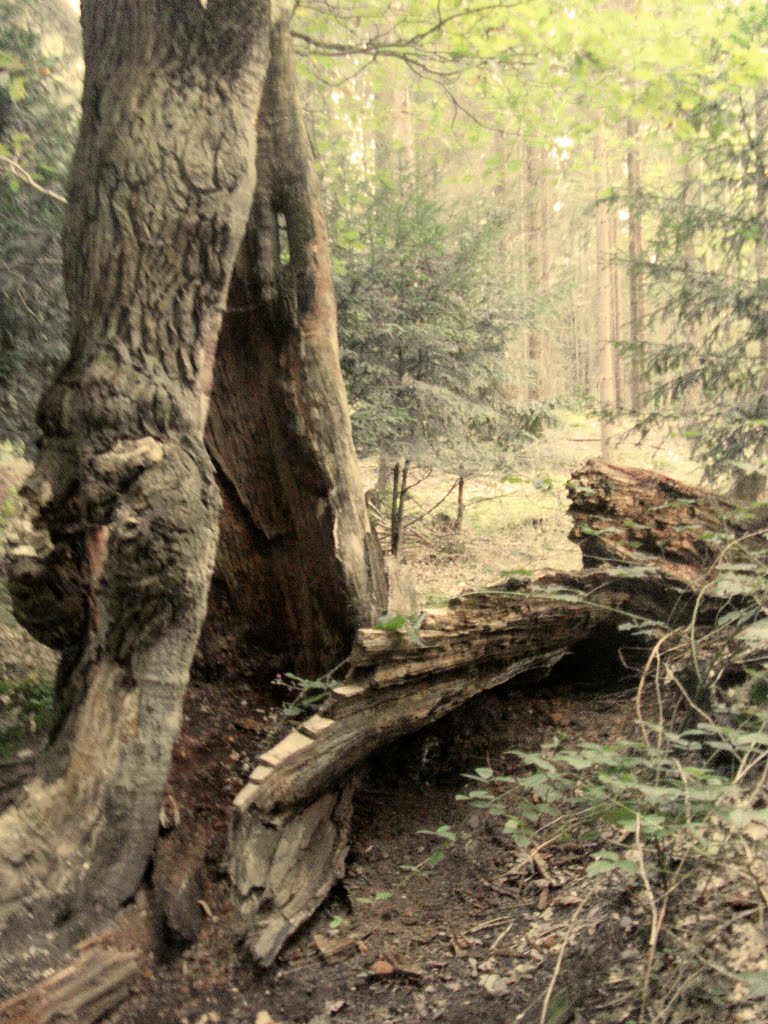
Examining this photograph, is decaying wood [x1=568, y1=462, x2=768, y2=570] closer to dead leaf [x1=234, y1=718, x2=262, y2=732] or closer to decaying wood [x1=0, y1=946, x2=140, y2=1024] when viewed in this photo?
dead leaf [x1=234, y1=718, x2=262, y2=732]

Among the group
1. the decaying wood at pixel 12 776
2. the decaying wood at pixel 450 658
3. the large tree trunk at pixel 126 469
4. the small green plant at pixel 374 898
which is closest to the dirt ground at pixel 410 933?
the small green plant at pixel 374 898

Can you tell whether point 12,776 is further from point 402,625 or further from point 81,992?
point 402,625

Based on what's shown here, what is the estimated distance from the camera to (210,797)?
147 inches

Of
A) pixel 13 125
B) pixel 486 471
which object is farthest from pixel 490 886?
pixel 13 125

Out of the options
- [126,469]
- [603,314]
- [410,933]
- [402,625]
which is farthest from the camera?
[603,314]

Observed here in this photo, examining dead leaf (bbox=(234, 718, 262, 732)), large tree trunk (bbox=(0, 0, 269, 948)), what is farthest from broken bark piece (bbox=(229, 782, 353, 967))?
dead leaf (bbox=(234, 718, 262, 732))

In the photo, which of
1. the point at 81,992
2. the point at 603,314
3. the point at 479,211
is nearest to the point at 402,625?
the point at 81,992

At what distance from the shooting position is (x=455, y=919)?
10.9 ft

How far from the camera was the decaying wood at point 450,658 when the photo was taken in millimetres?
3355

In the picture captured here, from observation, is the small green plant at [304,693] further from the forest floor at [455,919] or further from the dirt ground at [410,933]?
the dirt ground at [410,933]

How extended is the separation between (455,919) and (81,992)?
62.4 inches

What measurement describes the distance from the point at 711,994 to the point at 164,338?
326cm

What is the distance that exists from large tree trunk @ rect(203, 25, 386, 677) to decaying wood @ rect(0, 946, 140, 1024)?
1.86 meters

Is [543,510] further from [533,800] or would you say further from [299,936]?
[299,936]
